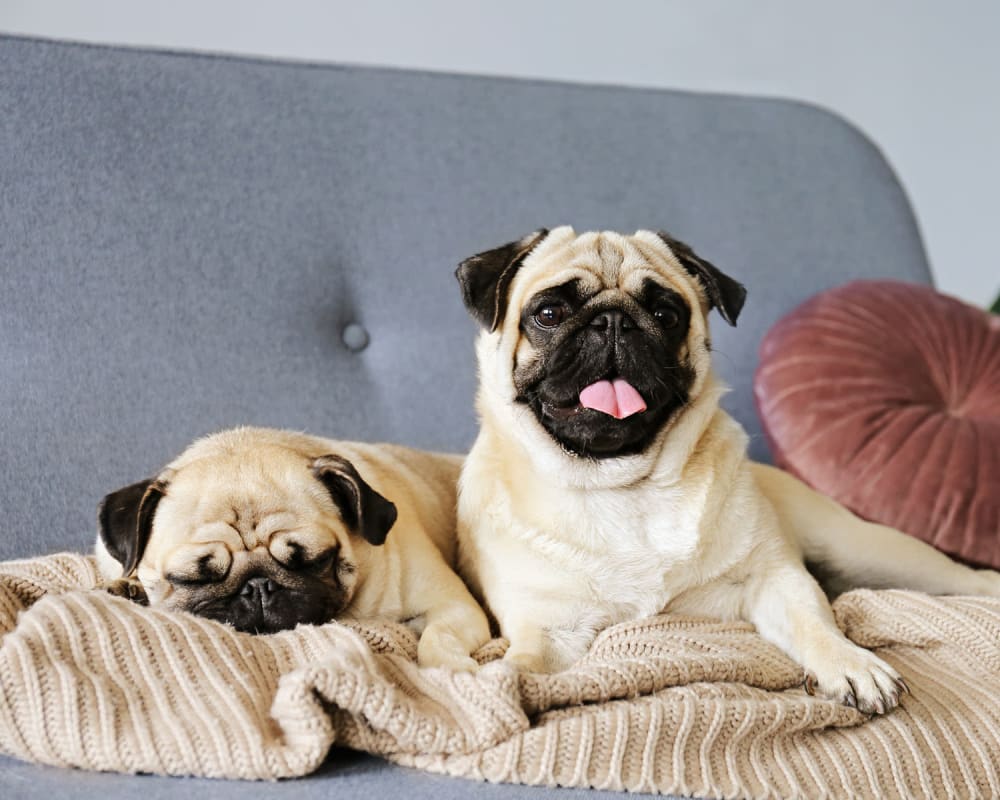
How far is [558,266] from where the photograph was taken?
5.65ft

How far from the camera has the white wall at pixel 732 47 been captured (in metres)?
3.03

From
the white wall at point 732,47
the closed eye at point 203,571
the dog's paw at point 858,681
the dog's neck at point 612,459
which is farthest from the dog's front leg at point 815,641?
the white wall at point 732,47

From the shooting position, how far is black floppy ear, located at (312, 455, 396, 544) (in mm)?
1525

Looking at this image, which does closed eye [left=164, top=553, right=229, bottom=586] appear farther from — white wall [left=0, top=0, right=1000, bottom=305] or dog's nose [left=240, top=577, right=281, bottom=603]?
white wall [left=0, top=0, right=1000, bottom=305]

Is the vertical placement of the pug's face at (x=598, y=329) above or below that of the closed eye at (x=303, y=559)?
above

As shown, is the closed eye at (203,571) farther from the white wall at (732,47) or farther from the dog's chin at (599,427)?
the white wall at (732,47)

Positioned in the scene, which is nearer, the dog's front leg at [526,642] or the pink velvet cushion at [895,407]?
the dog's front leg at [526,642]

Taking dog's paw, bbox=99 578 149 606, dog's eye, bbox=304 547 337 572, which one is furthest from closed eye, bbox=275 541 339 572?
dog's paw, bbox=99 578 149 606

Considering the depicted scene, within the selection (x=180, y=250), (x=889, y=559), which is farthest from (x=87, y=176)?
(x=889, y=559)

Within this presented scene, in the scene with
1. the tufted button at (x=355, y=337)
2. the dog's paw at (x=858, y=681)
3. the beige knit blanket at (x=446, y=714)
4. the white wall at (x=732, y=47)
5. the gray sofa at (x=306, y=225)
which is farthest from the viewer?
the white wall at (x=732, y=47)

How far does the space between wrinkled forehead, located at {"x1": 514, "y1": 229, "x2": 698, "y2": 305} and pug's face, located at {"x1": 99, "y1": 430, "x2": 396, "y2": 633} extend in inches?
18.4

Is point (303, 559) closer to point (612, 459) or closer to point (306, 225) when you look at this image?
point (612, 459)

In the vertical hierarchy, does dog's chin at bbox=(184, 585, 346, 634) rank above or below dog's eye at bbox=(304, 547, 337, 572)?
below

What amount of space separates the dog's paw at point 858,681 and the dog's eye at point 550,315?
2.20 feet
